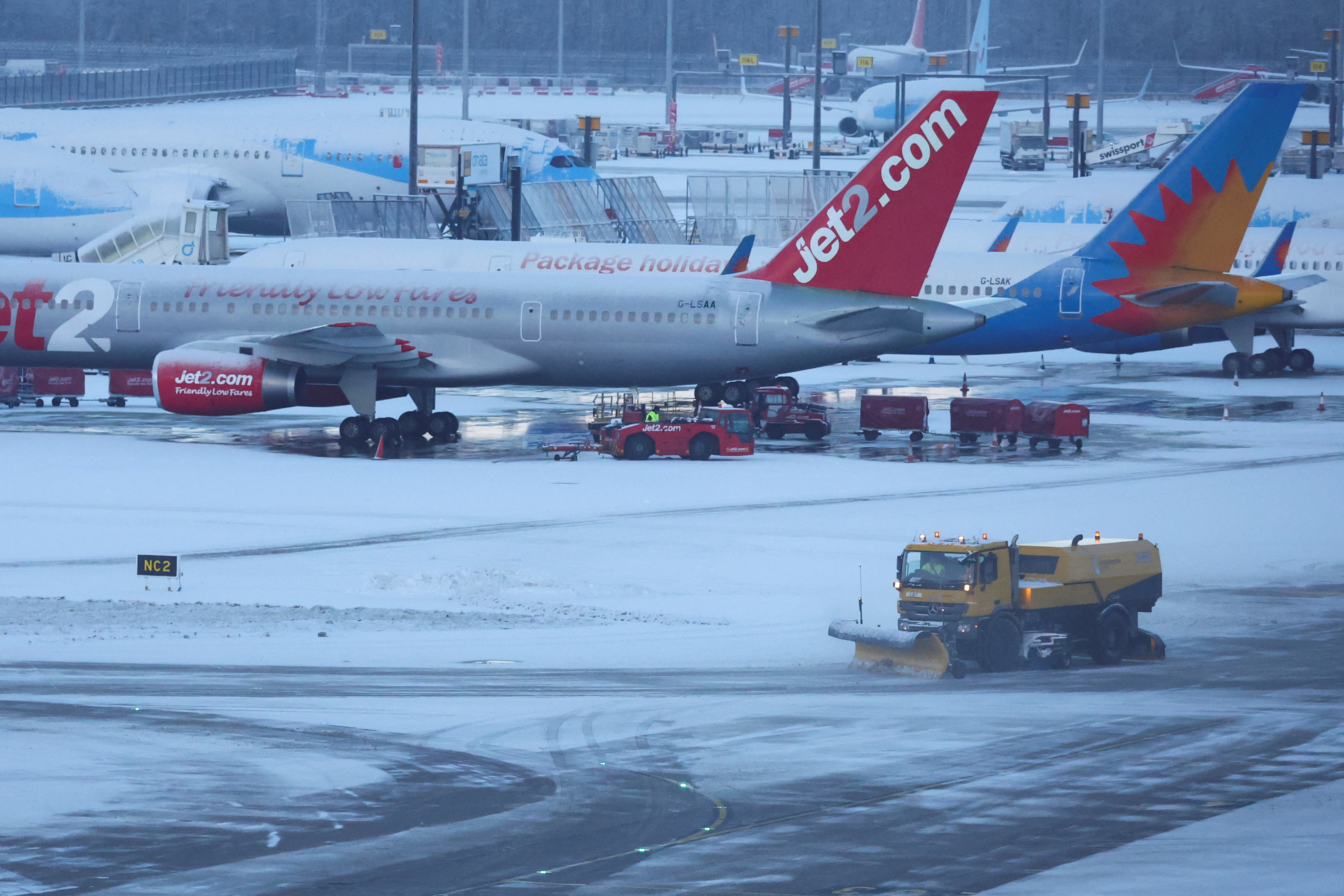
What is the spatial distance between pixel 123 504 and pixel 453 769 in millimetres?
17762

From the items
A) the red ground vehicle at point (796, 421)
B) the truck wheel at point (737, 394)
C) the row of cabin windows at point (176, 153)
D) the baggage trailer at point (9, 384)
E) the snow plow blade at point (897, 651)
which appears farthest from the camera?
the row of cabin windows at point (176, 153)

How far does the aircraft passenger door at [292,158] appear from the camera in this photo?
81.9m

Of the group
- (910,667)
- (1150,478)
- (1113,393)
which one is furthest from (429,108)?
(910,667)

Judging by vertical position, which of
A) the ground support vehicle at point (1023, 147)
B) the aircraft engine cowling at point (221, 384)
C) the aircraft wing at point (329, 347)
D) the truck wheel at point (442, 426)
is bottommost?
the truck wheel at point (442, 426)

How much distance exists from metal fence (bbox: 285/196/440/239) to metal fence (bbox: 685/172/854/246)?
1326 centimetres

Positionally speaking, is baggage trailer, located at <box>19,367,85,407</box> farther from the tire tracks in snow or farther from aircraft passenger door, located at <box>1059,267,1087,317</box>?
aircraft passenger door, located at <box>1059,267,1087,317</box>

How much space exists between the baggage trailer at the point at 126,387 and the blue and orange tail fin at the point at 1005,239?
90.7ft

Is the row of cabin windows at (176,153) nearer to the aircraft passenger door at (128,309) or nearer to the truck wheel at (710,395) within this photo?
the truck wheel at (710,395)

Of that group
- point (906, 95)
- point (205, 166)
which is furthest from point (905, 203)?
point (906, 95)

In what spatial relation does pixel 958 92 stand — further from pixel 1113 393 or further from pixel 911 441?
pixel 1113 393

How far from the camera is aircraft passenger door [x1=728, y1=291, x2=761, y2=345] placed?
142ft

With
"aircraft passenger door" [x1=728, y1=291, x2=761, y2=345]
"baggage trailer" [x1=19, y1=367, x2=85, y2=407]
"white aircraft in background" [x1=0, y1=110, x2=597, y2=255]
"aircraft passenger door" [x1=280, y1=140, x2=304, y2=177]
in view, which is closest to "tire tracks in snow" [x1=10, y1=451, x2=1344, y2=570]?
"aircraft passenger door" [x1=728, y1=291, x2=761, y2=345]

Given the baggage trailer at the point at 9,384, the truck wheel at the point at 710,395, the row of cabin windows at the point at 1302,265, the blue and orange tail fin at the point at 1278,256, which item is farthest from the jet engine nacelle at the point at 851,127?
the baggage trailer at the point at 9,384

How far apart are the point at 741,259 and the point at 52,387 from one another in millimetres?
Result: 19395
